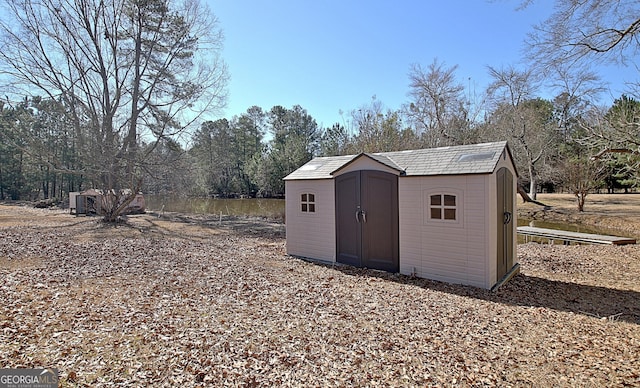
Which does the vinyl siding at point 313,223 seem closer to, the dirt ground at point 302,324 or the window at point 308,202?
the window at point 308,202

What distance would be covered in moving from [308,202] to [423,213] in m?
2.96

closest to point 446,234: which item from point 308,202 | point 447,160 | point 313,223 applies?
point 447,160

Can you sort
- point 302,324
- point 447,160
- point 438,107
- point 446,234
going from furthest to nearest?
point 438,107 → point 447,160 → point 446,234 → point 302,324

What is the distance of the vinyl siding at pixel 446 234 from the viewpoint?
5.95 meters

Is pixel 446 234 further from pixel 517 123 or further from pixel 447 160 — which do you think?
pixel 517 123

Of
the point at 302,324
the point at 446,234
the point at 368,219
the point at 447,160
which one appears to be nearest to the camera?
the point at 302,324

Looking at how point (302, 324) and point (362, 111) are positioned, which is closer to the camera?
point (302, 324)

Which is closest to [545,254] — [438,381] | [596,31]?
[596,31]

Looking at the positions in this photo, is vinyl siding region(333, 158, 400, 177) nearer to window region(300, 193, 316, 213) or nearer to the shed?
the shed

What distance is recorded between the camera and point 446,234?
6.32 metres

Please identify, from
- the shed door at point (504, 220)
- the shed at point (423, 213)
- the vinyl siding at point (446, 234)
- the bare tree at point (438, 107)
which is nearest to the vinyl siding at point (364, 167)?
the shed at point (423, 213)

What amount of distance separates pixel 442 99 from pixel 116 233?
65.5 feet

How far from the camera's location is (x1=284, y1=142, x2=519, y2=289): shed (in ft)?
19.7

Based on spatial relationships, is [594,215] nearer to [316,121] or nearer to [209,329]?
[209,329]
